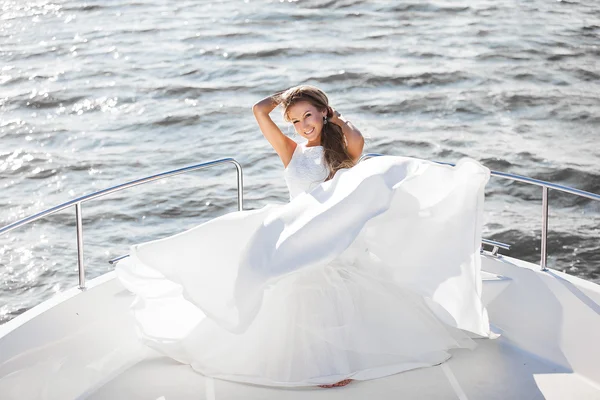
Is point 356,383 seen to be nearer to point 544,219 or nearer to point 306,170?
point 306,170

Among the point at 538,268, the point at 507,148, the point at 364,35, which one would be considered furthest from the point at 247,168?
the point at 538,268

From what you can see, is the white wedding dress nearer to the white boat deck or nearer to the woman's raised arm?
the white boat deck

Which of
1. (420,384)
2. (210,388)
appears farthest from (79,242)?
(420,384)

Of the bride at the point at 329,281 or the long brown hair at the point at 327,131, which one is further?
the long brown hair at the point at 327,131

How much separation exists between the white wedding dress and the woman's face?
0.83 ft

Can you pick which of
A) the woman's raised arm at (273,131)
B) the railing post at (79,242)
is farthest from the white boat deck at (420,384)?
the woman's raised arm at (273,131)

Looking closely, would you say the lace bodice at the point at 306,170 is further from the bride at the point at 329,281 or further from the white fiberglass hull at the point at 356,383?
the white fiberglass hull at the point at 356,383

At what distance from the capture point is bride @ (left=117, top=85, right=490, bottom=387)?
2967mm

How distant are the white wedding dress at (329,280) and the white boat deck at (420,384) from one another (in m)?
0.04

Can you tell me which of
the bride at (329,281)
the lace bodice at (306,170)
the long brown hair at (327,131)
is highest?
the long brown hair at (327,131)

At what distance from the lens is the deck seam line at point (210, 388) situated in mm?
3055

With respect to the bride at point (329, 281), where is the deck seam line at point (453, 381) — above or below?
below

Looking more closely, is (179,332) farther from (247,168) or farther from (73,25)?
(73,25)

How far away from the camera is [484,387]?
313 centimetres
